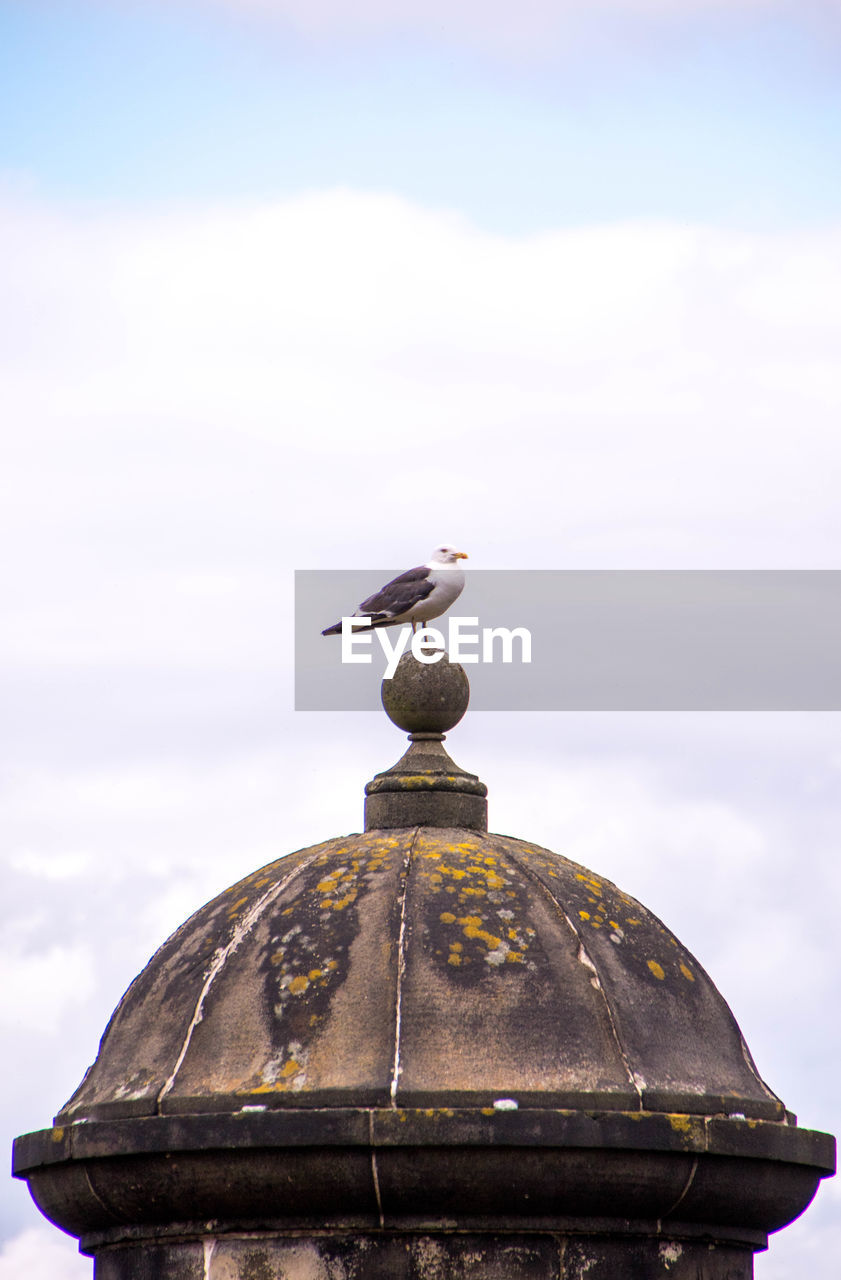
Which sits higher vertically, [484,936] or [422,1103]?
[484,936]

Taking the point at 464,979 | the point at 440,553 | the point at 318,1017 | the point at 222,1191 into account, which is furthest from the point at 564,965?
the point at 440,553

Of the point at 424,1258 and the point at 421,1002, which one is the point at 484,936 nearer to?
the point at 421,1002

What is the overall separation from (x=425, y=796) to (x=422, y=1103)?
164 centimetres

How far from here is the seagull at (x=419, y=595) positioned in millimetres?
8422

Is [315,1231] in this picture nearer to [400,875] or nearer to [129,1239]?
[129,1239]

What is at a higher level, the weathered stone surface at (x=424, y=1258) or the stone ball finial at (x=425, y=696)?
the stone ball finial at (x=425, y=696)

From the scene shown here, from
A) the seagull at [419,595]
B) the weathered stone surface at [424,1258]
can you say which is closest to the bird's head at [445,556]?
the seagull at [419,595]

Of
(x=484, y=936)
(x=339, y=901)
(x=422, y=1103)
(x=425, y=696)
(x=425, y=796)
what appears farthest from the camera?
(x=425, y=696)

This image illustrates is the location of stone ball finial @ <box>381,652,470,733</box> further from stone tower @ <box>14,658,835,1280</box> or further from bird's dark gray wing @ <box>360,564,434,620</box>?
stone tower @ <box>14,658,835,1280</box>

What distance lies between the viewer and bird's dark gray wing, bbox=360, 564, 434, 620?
27.6 ft

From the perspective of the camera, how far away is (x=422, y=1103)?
21.8 ft

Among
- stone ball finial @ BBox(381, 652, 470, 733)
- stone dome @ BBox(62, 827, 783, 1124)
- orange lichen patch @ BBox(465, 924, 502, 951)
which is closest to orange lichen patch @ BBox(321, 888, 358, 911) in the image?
stone dome @ BBox(62, 827, 783, 1124)

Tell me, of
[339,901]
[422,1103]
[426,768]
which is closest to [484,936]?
[339,901]

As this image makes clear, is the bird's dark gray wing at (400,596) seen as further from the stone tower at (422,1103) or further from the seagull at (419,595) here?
the stone tower at (422,1103)
